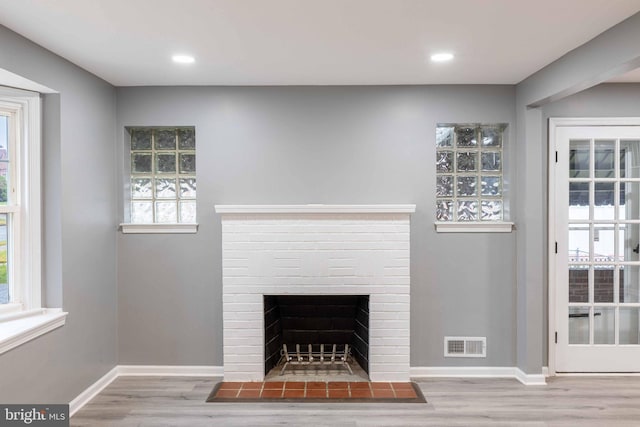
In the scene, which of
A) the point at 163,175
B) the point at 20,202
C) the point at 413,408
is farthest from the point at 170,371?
the point at 413,408

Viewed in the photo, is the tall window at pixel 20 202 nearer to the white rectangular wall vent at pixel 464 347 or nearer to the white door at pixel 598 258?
the white rectangular wall vent at pixel 464 347

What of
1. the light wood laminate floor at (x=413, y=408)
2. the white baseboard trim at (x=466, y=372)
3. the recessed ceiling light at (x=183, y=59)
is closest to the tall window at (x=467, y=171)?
the white baseboard trim at (x=466, y=372)

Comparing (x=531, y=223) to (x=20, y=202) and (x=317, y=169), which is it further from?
(x=20, y=202)

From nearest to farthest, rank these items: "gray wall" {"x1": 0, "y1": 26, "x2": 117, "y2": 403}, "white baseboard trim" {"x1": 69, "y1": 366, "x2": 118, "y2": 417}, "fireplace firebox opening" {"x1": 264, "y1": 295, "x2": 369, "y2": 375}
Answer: "gray wall" {"x1": 0, "y1": 26, "x2": 117, "y2": 403}
"white baseboard trim" {"x1": 69, "y1": 366, "x2": 118, "y2": 417}
"fireplace firebox opening" {"x1": 264, "y1": 295, "x2": 369, "y2": 375}

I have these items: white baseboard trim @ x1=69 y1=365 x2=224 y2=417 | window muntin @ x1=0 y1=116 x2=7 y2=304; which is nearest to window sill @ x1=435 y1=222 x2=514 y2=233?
white baseboard trim @ x1=69 y1=365 x2=224 y2=417

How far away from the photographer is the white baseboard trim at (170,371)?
375 centimetres

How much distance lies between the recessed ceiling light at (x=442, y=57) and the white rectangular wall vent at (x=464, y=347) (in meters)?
2.17

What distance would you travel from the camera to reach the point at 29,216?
9.64 ft

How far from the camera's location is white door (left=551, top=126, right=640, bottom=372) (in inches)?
146

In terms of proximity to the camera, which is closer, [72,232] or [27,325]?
[27,325]

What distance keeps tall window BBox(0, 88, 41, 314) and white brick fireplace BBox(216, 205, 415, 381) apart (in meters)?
1.27

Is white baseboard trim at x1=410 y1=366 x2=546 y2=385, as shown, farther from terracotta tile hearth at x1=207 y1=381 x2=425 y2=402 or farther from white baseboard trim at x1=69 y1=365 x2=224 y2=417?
white baseboard trim at x1=69 y1=365 x2=224 y2=417

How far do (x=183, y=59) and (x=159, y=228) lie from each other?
1.40m

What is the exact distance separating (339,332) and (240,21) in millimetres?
2564
